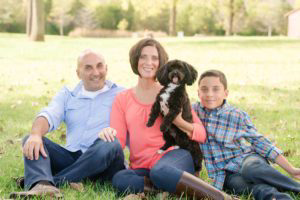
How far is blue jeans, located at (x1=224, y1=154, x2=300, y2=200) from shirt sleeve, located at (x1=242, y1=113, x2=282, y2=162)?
0.35ft

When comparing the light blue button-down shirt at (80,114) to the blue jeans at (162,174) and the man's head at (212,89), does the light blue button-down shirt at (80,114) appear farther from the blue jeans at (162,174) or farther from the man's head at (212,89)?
the man's head at (212,89)

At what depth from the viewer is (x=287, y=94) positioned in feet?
31.1

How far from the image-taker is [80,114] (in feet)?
13.7

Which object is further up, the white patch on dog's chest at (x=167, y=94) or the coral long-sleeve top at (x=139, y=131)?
the white patch on dog's chest at (x=167, y=94)

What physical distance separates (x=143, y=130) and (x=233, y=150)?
2.67ft

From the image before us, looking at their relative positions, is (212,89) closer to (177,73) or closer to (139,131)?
(177,73)

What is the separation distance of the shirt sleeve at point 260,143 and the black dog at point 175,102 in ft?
1.52

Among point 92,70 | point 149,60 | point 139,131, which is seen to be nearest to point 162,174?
point 139,131

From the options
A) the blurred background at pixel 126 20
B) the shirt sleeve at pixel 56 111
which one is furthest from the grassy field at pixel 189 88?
the blurred background at pixel 126 20

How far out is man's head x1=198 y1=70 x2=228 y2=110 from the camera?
3.93 metres

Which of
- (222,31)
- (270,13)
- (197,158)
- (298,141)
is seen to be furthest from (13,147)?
(270,13)

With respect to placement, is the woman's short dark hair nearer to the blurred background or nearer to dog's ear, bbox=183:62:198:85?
dog's ear, bbox=183:62:198:85

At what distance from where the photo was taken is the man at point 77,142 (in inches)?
140

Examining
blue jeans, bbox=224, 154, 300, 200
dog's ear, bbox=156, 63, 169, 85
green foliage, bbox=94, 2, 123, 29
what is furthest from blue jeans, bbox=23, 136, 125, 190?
green foliage, bbox=94, 2, 123, 29
